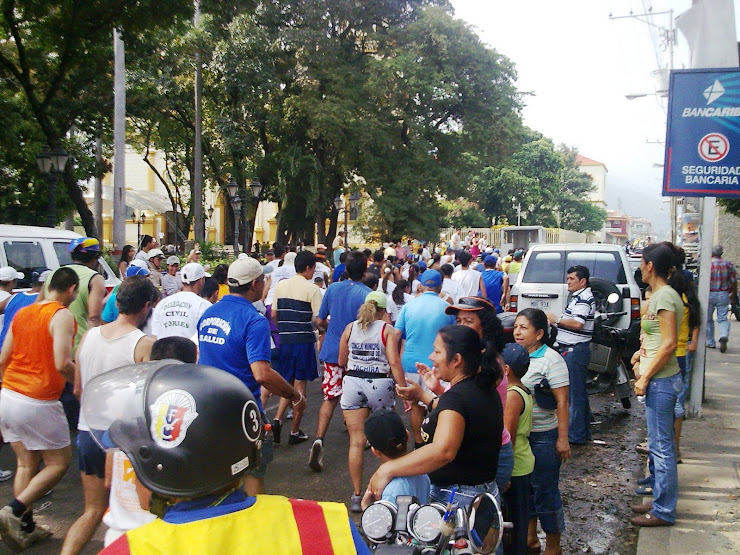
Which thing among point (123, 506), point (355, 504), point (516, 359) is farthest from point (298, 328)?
point (123, 506)

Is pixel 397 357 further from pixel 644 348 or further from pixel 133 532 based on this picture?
pixel 133 532

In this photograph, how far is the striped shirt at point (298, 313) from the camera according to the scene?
23.0 feet

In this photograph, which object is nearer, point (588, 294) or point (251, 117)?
point (588, 294)

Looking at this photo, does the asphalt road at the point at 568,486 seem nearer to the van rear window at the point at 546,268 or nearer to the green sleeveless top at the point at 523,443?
the green sleeveless top at the point at 523,443

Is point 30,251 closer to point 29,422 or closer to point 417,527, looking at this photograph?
point 29,422

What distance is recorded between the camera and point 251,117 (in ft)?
86.5

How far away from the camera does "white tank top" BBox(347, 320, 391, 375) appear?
558 cm

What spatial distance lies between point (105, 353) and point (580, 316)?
471 centimetres

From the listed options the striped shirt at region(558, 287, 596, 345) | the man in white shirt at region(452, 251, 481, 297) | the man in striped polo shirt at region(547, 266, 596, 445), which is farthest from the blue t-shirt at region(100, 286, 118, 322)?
the man in white shirt at region(452, 251, 481, 297)

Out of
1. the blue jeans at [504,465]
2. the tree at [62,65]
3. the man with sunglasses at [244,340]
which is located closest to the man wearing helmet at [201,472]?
the blue jeans at [504,465]

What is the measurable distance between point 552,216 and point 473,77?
106 ft

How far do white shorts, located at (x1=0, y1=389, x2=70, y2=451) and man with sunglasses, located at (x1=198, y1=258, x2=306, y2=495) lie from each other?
107cm

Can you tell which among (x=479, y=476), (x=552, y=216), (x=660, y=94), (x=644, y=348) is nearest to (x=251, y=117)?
(x=660, y=94)

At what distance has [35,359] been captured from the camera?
4418mm
